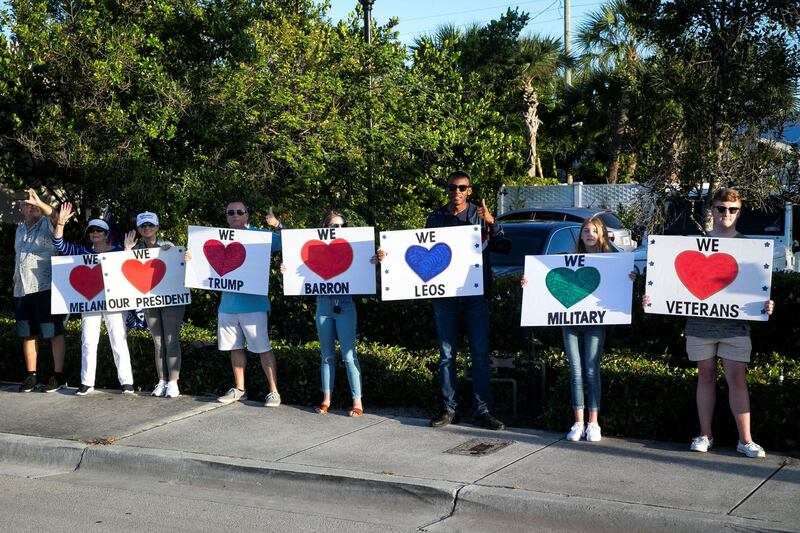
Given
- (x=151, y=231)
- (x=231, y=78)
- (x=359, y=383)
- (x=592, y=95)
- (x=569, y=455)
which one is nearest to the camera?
(x=569, y=455)

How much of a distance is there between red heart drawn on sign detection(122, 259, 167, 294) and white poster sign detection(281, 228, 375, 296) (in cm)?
138

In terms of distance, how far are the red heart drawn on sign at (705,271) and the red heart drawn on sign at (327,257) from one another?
2762 millimetres

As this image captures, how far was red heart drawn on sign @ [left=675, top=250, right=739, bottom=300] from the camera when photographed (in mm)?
7004

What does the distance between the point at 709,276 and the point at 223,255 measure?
4229 mm

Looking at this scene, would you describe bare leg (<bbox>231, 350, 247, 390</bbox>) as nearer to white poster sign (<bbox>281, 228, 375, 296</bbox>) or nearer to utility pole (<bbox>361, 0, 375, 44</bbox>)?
white poster sign (<bbox>281, 228, 375, 296</bbox>)

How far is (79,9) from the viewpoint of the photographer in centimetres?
1253

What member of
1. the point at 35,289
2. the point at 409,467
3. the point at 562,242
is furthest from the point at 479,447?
the point at 562,242

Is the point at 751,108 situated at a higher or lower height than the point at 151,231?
higher

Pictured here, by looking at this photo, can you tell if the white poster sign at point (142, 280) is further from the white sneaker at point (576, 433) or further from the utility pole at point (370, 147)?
the utility pole at point (370, 147)

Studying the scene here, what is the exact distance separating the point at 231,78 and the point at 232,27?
833 millimetres

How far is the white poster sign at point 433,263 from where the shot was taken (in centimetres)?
790

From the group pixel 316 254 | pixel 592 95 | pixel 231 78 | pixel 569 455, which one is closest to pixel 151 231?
pixel 316 254

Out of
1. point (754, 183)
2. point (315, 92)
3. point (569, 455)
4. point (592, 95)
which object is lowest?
point (569, 455)

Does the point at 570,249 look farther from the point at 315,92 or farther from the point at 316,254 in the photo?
the point at 316,254
